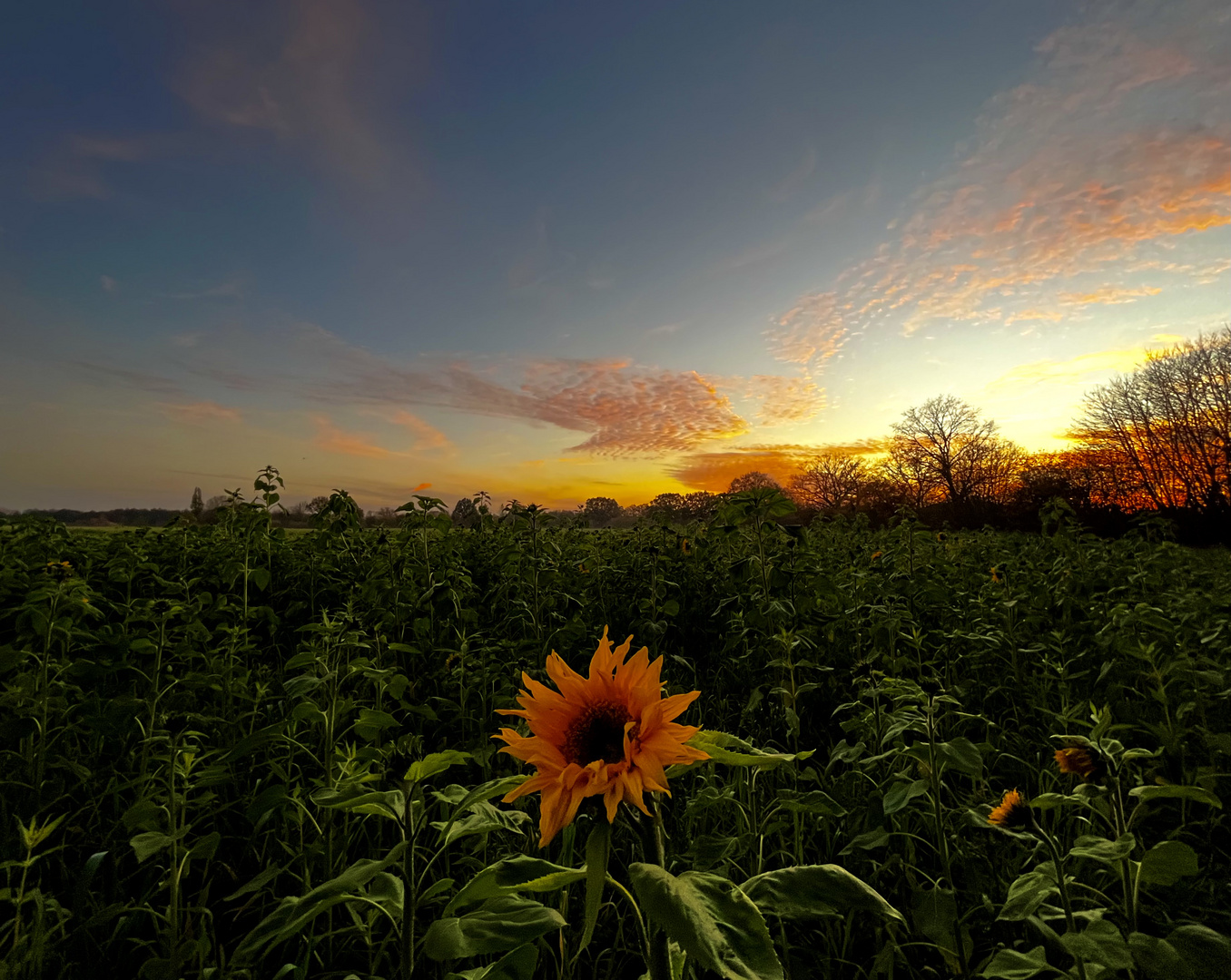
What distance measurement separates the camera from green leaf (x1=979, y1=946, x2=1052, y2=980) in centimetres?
128

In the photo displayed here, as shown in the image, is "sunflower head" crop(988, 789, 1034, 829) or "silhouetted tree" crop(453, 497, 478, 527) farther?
"silhouetted tree" crop(453, 497, 478, 527)

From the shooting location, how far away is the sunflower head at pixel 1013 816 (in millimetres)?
1569

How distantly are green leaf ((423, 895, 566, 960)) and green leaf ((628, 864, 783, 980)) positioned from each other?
16cm

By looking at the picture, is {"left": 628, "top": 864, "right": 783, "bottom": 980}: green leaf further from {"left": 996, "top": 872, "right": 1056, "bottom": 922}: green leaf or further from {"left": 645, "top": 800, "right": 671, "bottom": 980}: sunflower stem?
{"left": 996, "top": 872, "right": 1056, "bottom": 922}: green leaf

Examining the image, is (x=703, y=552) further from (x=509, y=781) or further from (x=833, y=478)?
(x=833, y=478)

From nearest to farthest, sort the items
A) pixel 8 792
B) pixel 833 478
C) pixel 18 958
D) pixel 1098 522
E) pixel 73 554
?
pixel 18 958
pixel 8 792
pixel 73 554
pixel 1098 522
pixel 833 478

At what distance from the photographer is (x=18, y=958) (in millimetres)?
1660

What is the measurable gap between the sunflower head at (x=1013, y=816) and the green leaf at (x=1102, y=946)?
27cm

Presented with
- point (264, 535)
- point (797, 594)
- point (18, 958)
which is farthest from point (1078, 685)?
point (264, 535)

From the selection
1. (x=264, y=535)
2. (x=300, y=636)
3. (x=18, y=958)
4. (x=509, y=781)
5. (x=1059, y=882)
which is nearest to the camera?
(x=509, y=781)

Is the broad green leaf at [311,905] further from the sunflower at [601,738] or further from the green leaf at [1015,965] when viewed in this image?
the green leaf at [1015,965]

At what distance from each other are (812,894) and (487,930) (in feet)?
1.51

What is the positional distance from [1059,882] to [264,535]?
565 cm

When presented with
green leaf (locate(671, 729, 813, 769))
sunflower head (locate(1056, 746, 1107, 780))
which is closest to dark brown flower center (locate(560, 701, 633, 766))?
green leaf (locate(671, 729, 813, 769))
